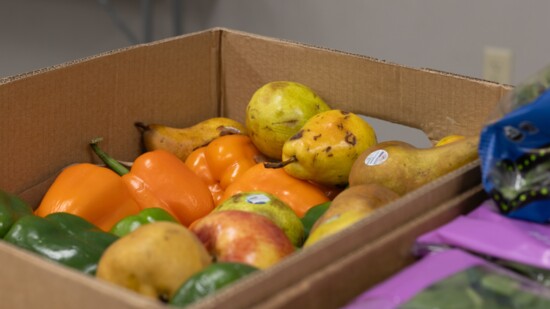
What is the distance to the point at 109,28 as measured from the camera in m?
2.71

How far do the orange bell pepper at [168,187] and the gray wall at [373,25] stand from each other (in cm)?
103

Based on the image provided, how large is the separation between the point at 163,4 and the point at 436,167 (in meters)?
1.64

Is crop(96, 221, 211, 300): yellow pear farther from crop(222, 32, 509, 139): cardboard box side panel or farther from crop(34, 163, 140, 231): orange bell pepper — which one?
crop(222, 32, 509, 139): cardboard box side panel

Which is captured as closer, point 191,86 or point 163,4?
point 191,86

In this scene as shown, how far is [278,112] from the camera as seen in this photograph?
1.23 metres

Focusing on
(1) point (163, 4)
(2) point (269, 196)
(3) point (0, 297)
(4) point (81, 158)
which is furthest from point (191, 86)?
(1) point (163, 4)

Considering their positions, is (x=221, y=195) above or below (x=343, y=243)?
below

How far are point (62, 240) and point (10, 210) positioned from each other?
0.46ft

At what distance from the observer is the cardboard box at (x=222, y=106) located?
2.50 ft

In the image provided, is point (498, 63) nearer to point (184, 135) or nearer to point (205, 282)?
point (184, 135)

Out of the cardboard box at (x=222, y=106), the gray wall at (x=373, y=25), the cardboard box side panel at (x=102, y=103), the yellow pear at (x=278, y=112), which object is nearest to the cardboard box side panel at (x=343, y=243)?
the cardboard box at (x=222, y=106)

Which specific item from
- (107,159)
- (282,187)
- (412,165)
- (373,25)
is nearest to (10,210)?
(107,159)

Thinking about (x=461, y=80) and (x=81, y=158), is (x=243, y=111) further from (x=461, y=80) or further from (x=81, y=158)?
(x=461, y=80)

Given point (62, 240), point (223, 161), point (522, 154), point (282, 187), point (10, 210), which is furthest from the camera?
point (223, 161)
